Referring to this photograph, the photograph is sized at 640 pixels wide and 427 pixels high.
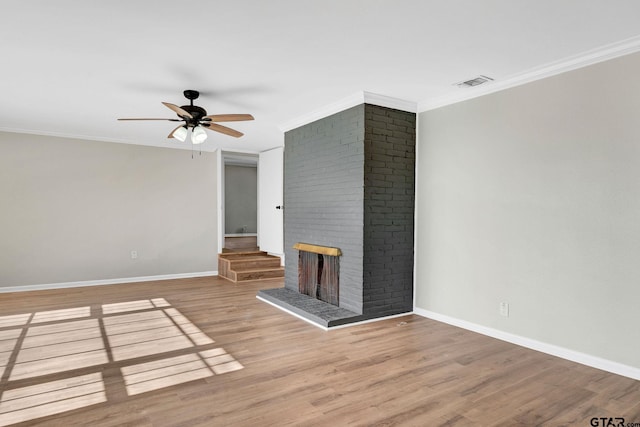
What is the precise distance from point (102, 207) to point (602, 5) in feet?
21.0

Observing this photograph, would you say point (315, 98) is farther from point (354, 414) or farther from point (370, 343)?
point (354, 414)

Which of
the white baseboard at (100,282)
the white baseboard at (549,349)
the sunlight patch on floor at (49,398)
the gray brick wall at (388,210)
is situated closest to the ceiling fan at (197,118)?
the gray brick wall at (388,210)

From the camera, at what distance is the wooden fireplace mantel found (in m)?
4.13

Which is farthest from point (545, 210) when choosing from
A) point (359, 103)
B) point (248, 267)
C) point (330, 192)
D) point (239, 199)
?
point (239, 199)

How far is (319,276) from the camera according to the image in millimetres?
4484

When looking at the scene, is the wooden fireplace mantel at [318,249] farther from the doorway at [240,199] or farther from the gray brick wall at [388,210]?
the doorway at [240,199]

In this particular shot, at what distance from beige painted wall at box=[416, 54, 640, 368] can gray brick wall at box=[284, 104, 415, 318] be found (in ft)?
0.86

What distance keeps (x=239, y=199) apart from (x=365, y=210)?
24.4ft

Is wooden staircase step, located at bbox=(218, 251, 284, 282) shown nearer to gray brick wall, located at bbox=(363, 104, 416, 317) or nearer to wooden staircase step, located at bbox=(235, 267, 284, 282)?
wooden staircase step, located at bbox=(235, 267, 284, 282)

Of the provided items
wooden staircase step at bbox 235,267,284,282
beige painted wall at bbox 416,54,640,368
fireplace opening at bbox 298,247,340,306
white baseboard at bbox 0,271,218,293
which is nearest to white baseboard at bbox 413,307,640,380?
beige painted wall at bbox 416,54,640,368

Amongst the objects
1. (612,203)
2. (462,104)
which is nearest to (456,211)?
(462,104)

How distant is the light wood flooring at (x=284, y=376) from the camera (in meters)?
2.12

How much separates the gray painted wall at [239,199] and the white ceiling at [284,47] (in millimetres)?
6462

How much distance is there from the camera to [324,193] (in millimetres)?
4398
